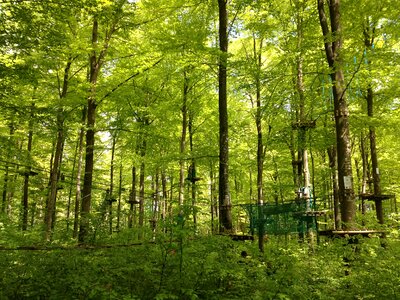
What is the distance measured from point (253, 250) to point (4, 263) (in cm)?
492

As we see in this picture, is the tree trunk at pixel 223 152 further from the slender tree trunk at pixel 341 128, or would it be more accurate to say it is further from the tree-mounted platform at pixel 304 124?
the tree-mounted platform at pixel 304 124

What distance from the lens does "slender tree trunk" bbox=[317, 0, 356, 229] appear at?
7297 millimetres

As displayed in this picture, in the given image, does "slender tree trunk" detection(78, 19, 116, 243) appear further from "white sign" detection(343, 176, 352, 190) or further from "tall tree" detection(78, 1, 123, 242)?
"white sign" detection(343, 176, 352, 190)

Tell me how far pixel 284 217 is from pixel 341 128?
3386mm

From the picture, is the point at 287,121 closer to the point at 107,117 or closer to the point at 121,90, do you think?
the point at 121,90

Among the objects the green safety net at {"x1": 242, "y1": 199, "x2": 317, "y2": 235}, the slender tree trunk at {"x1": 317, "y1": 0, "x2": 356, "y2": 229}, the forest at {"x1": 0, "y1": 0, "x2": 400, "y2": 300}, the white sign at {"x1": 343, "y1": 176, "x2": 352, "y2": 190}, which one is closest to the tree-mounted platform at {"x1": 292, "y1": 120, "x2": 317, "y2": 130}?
the forest at {"x1": 0, "y1": 0, "x2": 400, "y2": 300}

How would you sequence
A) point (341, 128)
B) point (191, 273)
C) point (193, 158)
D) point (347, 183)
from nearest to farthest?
point (191, 273)
point (347, 183)
point (341, 128)
point (193, 158)

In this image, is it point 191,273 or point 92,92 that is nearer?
point 191,273

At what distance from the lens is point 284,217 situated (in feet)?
31.6

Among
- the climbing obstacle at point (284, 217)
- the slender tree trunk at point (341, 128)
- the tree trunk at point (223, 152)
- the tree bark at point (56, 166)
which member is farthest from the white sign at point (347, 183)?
the tree bark at point (56, 166)

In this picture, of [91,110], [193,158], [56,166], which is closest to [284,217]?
[193,158]

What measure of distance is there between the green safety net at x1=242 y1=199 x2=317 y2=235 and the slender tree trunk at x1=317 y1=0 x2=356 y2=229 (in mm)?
2012

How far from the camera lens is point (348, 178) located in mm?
7379

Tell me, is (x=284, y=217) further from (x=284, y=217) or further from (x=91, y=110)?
(x=91, y=110)
